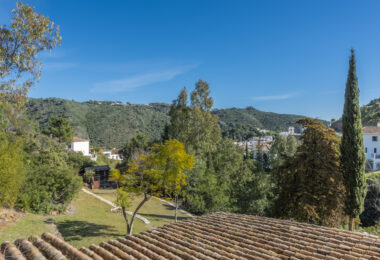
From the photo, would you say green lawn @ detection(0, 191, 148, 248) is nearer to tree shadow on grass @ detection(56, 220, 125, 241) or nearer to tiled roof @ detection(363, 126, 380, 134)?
tree shadow on grass @ detection(56, 220, 125, 241)

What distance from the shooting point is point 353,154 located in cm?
1391

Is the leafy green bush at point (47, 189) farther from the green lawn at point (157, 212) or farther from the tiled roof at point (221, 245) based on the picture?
the tiled roof at point (221, 245)

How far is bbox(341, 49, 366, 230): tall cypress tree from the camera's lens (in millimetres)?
13672

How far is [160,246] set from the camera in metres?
5.76

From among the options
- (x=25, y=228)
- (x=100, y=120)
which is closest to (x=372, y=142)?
(x=25, y=228)

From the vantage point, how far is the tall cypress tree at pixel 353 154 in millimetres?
13672

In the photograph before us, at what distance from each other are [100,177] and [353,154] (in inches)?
1183

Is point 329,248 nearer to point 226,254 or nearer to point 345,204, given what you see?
→ point 226,254

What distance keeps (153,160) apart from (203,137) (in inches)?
497

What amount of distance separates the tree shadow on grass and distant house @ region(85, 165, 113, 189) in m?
14.8

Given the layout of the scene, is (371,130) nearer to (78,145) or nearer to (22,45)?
(22,45)

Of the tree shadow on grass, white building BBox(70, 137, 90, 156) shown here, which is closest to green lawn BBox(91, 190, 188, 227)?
the tree shadow on grass

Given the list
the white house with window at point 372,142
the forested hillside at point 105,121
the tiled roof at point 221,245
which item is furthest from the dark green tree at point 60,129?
the white house with window at point 372,142

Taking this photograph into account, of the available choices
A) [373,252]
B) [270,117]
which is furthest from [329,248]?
[270,117]
